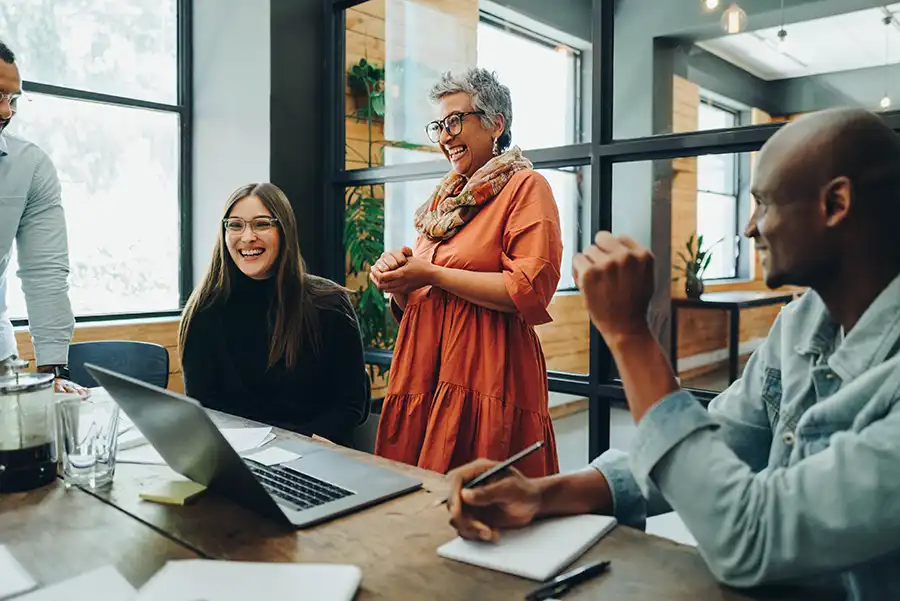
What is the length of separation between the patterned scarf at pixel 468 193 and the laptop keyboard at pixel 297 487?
97 centimetres

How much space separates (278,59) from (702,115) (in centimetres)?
202

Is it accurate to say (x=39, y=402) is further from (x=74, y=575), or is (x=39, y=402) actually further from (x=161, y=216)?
(x=161, y=216)

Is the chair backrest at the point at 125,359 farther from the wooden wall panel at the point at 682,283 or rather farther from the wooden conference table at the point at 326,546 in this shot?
the wooden wall panel at the point at 682,283

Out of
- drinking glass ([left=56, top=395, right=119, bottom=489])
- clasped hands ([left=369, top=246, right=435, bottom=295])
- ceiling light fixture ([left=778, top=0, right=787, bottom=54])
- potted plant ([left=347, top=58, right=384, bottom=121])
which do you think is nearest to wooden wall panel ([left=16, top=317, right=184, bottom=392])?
potted plant ([left=347, top=58, right=384, bottom=121])

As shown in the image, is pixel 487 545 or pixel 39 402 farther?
pixel 39 402

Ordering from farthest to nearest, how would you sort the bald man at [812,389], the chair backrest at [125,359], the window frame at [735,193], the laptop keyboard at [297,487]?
the chair backrest at [125,359], the window frame at [735,193], the laptop keyboard at [297,487], the bald man at [812,389]

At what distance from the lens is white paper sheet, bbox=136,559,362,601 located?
84 cm

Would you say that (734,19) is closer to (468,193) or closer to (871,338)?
(468,193)

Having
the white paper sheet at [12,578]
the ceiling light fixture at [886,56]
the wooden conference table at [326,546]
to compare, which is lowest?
the white paper sheet at [12,578]

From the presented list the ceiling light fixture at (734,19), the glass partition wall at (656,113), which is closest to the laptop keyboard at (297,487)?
the glass partition wall at (656,113)

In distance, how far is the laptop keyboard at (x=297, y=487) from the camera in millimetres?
1162

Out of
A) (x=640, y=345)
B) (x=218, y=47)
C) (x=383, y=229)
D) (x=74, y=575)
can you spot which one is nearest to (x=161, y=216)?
(x=218, y=47)

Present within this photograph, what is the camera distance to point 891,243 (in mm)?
848

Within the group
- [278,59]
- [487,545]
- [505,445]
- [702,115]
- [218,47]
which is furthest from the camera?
[218,47]
